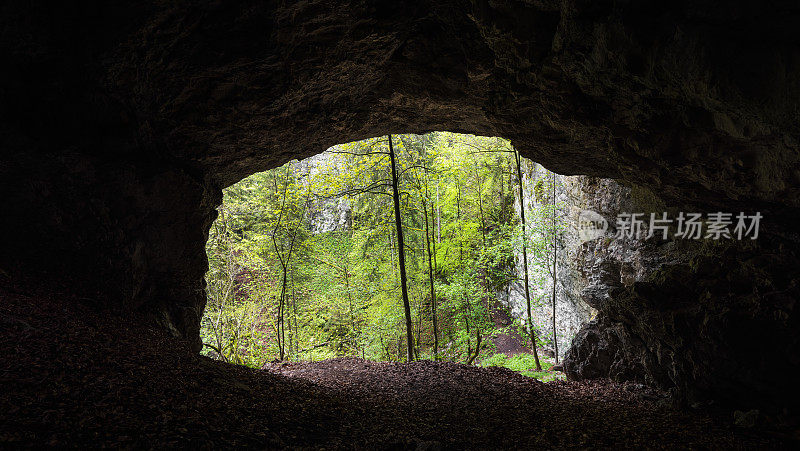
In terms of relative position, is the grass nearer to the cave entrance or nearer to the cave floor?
the cave entrance

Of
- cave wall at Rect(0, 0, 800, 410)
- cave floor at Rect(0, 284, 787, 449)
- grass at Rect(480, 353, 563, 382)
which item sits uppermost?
cave wall at Rect(0, 0, 800, 410)

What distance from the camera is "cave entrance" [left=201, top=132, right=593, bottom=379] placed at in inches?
444

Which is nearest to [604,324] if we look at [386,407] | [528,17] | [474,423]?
[474,423]

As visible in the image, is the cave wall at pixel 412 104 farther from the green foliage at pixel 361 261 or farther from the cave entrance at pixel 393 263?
the green foliage at pixel 361 261

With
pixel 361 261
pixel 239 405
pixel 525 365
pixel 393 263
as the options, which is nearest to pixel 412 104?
pixel 239 405

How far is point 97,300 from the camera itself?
17.0 ft

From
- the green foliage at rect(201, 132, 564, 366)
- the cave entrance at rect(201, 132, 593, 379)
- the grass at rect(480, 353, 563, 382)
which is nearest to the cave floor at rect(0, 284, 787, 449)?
the cave entrance at rect(201, 132, 593, 379)

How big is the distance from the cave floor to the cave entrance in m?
4.07

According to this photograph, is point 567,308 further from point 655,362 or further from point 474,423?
point 474,423

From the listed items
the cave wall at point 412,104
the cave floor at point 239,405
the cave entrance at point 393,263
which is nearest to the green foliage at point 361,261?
the cave entrance at point 393,263

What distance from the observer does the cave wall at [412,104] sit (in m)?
3.38

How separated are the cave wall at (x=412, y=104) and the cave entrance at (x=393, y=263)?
3.86m

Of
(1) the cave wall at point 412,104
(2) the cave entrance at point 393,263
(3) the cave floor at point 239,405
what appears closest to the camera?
(3) the cave floor at point 239,405

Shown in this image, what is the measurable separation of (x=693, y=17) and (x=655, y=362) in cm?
566
